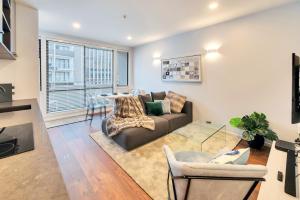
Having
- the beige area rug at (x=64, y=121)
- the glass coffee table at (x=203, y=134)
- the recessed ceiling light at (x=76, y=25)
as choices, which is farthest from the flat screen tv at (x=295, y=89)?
the beige area rug at (x=64, y=121)

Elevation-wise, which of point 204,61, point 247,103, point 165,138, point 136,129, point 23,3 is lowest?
point 165,138

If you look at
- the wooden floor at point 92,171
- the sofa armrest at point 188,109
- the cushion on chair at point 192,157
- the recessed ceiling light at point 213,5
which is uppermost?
the recessed ceiling light at point 213,5

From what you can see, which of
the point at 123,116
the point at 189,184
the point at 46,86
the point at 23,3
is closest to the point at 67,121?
the point at 46,86

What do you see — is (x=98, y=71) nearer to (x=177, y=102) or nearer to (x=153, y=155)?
(x=177, y=102)

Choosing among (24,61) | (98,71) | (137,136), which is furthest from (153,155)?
(98,71)

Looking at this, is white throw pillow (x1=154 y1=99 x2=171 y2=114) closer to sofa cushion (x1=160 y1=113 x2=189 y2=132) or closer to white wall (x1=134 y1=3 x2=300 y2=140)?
sofa cushion (x1=160 y1=113 x2=189 y2=132)

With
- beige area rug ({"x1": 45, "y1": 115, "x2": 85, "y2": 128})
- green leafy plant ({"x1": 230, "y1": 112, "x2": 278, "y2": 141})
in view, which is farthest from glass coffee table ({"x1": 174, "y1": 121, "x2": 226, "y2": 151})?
beige area rug ({"x1": 45, "y1": 115, "x2": 85, "y2": 128})

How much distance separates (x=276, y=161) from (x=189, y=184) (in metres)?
0.81

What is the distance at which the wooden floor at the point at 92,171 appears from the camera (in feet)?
6.03

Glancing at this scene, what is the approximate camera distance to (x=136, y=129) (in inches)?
116

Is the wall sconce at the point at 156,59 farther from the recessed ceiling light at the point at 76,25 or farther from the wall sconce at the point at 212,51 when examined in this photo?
the recessed ceiling light at the point at 76,25

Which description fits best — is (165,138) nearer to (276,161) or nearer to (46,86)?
(276,161)

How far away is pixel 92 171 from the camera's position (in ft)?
7.39

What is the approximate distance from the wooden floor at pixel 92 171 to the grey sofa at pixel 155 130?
383 millimetres
